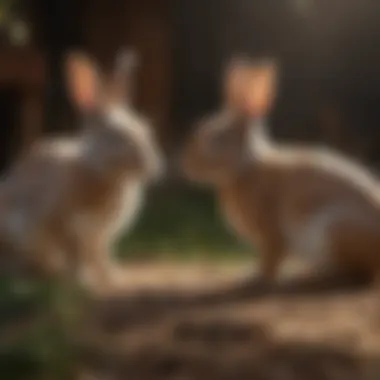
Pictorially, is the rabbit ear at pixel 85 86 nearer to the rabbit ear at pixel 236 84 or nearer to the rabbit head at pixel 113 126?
the rabbit head at pixel 113 126

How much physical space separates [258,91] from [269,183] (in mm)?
117

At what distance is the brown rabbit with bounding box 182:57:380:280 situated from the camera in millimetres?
1110

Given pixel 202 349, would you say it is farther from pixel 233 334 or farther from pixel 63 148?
pixel 63 148

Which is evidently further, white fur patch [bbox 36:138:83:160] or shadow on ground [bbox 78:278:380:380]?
white fur patch [bbox 36:138:83:160]

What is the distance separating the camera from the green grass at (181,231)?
3.80ft

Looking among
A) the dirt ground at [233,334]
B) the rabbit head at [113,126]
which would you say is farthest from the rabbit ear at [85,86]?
the dirt ground at [233,334]

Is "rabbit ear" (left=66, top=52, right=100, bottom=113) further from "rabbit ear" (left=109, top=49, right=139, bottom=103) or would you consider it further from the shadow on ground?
the shadow on ground

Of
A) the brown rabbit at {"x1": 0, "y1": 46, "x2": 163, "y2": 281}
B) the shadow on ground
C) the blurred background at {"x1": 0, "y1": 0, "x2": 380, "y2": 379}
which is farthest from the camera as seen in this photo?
the blurred background at {"x1": 0, "y1": 0, "x2": 380, "y2": 379}

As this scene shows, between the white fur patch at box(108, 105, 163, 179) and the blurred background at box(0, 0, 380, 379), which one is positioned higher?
the blurred background at box(0, 0, 380, 379)

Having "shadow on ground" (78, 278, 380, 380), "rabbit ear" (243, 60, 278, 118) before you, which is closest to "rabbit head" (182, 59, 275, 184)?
"rabbit ear" (243, 60, 278, 118)

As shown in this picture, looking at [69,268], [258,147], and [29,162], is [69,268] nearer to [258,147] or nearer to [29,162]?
[29,162]

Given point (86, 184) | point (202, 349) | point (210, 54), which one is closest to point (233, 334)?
point (202, 349)

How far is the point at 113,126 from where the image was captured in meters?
1.11

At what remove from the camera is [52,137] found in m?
1.23
